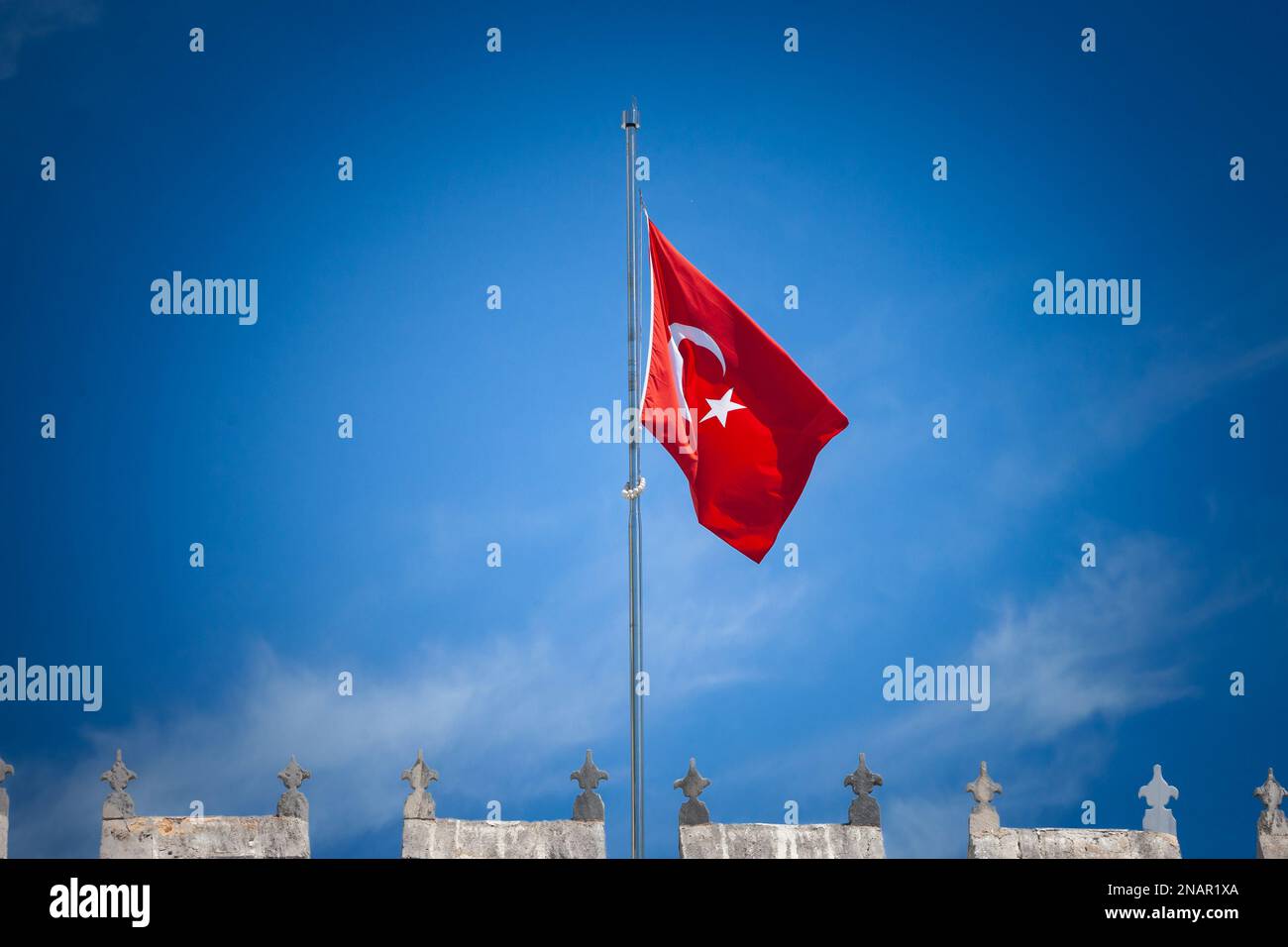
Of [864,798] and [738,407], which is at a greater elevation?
[738,407]

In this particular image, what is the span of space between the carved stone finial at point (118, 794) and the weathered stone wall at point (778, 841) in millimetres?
9944

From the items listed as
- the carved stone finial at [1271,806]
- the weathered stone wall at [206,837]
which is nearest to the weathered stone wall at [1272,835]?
the carved stone finial at [1271,806]

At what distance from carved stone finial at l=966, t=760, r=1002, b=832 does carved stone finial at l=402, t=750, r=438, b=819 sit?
976 cm

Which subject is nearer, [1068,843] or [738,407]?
[1068,843]

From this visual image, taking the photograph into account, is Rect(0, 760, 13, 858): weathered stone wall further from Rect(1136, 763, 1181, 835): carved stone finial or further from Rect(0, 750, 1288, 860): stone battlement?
Rect(1136, 763, 1181, 835): carved stone finial

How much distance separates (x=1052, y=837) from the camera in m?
30.8

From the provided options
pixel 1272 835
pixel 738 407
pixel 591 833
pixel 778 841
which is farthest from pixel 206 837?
pixel 1272 835

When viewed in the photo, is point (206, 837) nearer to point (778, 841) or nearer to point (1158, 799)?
point (778, 841)

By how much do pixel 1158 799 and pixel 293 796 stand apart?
51.7 ft

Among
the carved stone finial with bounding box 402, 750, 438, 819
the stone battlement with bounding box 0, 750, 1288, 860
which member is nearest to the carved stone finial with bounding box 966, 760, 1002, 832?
the stone battlement with bounding box 0, 750, 1288, 860

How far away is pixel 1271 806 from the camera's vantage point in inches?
1233

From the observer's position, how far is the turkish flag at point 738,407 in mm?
31750

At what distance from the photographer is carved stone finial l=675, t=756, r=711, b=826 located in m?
30.9
